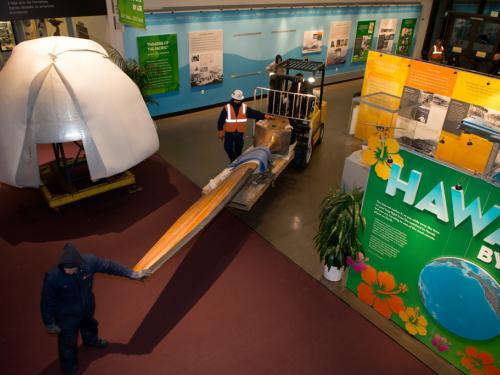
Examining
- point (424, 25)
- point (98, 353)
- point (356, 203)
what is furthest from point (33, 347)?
point (424, 25)

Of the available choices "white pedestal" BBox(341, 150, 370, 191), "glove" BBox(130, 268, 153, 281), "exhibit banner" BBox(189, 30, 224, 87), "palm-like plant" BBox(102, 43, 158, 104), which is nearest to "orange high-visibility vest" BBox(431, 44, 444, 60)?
"exhibit banner" BBox(189, 30, 224, 87)

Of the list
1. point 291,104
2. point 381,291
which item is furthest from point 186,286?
point 291,104

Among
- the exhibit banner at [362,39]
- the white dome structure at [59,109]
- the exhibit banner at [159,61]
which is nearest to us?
the white dome structure at [59,109]

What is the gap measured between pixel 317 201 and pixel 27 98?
4924 mm

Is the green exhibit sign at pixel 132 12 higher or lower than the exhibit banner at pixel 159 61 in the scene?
higher

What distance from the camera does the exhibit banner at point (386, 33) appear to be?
Result: 15.2 meters

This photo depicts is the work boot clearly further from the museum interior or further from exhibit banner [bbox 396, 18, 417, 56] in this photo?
exhibit banner [bbox 396, 18, 417, 56]

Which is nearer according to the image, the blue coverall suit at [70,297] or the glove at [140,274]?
the blue coverall suit at [70,297]

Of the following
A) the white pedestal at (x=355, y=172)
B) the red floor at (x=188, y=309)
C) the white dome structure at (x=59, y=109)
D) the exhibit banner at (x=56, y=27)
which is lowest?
the red floor at (x=188, y=309)

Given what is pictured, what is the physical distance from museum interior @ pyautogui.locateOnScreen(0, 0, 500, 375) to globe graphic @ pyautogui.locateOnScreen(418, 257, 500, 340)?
2 centimetres

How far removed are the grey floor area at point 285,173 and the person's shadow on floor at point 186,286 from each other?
19.7 inches

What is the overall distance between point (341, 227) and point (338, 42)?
432 inches

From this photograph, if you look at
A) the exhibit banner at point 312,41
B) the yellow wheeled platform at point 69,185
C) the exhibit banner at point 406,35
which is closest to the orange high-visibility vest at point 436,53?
the exhibit banner at point 406,35

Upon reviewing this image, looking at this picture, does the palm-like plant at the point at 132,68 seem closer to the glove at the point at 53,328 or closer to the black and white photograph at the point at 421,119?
the black and white photograph at the point at 421,119
